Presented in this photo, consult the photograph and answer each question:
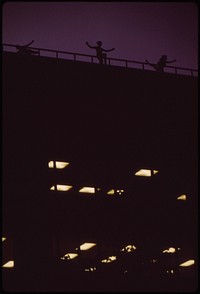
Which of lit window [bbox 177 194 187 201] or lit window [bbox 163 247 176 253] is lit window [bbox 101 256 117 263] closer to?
lit window [bbox 163 247 176 253]

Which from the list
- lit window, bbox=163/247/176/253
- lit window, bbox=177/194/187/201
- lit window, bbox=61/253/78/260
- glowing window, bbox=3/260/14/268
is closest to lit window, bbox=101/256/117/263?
lit window, bbox=61/253/78/260

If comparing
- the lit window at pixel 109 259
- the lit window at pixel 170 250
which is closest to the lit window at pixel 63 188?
the lit window at pixel 109 259

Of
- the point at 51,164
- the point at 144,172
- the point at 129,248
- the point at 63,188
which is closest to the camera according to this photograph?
the point at 129,248

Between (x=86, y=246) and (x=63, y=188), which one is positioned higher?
(x=63, y=188)

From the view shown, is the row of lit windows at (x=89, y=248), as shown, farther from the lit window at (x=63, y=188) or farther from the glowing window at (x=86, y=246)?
the lit window at (x=63, y=188)

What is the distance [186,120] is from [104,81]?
3436mm

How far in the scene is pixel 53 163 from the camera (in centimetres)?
1485

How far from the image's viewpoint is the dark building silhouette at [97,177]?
13.8m

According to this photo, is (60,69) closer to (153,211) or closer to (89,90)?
(89,90)

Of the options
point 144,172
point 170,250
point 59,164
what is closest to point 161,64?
point 144,172

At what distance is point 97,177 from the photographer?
1523cm

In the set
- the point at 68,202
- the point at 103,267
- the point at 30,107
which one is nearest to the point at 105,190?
the point at 68,202

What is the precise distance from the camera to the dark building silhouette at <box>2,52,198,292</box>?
1377 centimetres

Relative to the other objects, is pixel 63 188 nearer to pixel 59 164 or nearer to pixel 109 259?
pixel 59 164
